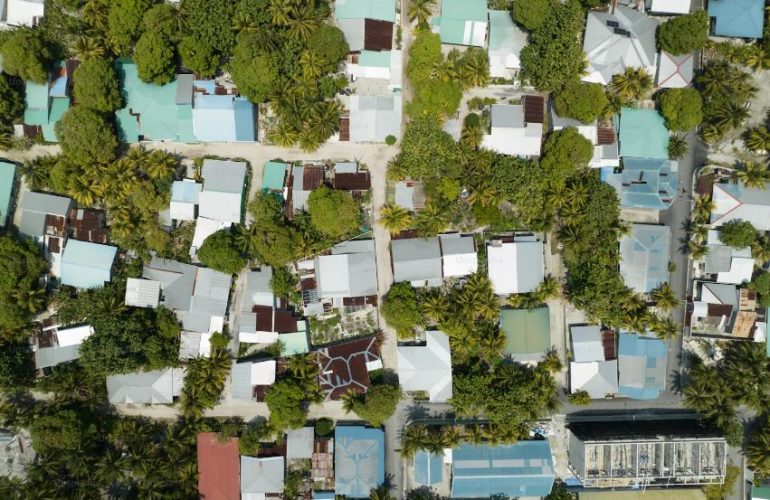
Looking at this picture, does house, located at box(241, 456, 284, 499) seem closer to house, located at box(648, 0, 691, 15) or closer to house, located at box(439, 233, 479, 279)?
house, located at box(439, 233, 479, 279)

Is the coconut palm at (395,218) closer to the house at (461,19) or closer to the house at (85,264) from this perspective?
the house at (461,19)

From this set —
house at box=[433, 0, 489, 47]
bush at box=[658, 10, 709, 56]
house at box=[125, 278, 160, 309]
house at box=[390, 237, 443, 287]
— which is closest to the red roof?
house at box=[125, 278, 160, 309]

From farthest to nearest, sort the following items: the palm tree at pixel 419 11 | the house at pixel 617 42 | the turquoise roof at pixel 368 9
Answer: the house at pixel 617 42 → the palm tree at pixel 419 11 → the turquoise roof at pixel 368 9

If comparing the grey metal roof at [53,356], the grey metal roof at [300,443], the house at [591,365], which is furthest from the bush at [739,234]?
the grey metal roof at [53,356]

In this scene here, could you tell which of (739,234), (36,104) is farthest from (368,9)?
(739,234)

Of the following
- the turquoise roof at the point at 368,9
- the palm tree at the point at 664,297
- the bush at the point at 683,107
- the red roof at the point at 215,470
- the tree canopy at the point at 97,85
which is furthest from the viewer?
the palm tree at the point at 664,297

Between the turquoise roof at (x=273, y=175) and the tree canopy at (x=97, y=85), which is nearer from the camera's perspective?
the tree canopy at (x=97, y=85)

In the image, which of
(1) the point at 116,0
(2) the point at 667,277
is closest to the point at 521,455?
(2) the point at 667,277
